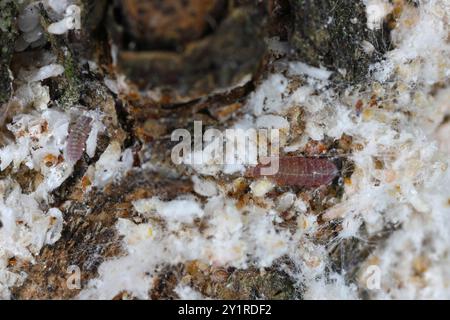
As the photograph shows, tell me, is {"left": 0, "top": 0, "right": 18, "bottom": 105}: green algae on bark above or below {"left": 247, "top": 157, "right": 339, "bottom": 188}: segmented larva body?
above

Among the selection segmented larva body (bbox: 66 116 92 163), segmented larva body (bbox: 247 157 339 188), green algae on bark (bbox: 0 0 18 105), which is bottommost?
segmented larva body (bbox: 247 157 339 188)

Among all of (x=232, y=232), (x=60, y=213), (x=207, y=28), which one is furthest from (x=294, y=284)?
(x=207, y=28)

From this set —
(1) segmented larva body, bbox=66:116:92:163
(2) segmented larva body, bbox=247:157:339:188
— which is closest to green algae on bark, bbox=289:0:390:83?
(2) segmented larva body, bbox=247:157:339:188

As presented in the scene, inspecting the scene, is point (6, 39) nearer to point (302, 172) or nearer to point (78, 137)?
point (78, 137)

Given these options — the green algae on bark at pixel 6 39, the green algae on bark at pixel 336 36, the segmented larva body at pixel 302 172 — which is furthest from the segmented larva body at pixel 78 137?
the green algae on bark at pixel 336 36

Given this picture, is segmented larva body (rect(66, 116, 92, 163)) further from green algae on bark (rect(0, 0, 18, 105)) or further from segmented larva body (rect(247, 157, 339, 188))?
segmented larva body (rect(247, 157, 339, 188))

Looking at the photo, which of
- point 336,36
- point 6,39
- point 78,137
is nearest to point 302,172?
point 336,36
